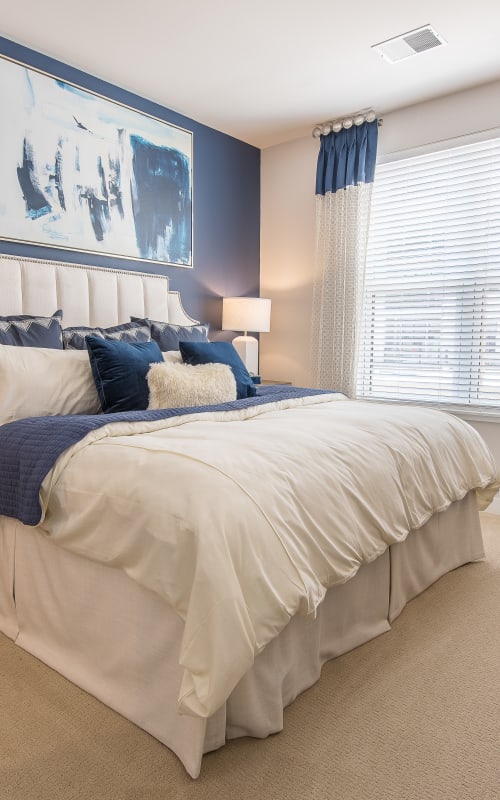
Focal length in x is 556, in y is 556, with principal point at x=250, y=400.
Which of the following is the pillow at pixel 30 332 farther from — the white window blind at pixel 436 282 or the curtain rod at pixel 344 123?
the curtain rod at pixel 344 123

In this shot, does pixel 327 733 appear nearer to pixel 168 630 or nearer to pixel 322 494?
pixel 168 630

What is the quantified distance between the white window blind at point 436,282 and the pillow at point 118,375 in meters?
2.24

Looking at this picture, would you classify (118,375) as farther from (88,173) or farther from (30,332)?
(88,173)

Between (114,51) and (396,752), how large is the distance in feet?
11.9

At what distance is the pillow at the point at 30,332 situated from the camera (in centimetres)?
264

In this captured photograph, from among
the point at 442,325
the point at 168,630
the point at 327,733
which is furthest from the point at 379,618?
the point at 442,325

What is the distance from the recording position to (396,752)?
57.5 inches

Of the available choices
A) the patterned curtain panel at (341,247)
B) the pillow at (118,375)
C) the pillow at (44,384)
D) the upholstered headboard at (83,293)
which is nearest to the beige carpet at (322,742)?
the pillow at (44,384)

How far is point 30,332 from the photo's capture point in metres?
2.71

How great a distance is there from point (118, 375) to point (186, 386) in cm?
31

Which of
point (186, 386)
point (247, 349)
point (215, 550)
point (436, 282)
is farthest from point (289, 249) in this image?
point (215, 550)

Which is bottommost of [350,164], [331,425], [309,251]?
[331,425]

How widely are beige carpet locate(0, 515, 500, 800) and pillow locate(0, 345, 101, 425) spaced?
91 cm

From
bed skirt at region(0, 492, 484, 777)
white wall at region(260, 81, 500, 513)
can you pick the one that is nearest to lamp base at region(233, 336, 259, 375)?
white wall at region(260, 81, 500, 513)
